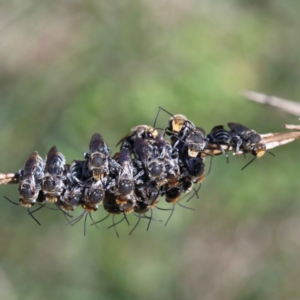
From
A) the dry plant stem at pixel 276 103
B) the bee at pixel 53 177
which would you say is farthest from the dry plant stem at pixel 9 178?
the dry plant stem at pixel 276 103

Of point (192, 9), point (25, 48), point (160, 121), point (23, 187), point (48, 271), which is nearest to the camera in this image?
point (23, 187)

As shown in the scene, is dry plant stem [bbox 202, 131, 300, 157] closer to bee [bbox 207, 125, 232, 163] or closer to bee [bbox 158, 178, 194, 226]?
bee [bbox 207, 125, 232, 163]

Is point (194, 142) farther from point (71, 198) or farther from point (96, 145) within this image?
point (71, 198)

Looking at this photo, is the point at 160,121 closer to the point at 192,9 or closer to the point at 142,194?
the point at 192,9

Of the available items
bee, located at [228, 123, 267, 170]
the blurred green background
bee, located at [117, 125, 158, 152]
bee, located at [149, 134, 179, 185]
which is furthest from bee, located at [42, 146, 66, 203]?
the blurred green background

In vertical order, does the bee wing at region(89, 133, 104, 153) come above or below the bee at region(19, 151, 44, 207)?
above

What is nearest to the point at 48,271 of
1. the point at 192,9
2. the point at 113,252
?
the point at 113,252
